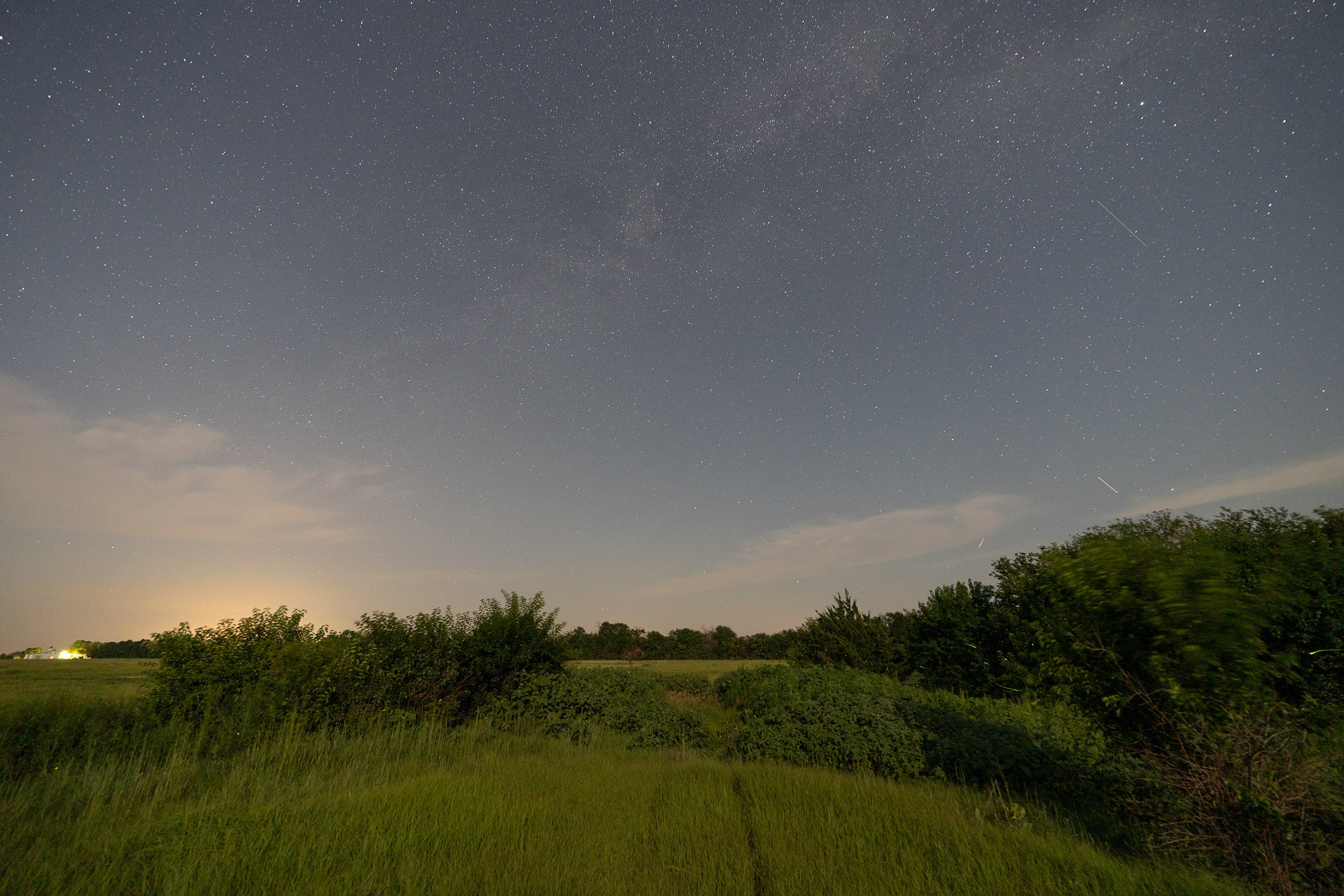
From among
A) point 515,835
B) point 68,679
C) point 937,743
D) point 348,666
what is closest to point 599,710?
point 348,666

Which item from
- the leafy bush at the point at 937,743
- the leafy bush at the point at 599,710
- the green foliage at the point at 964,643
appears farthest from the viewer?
the green foliage at the point at 964,643

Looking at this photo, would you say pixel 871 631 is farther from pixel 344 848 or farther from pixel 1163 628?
pixel 344 848

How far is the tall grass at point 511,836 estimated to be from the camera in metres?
5.02

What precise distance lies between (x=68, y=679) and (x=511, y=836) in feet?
90.2

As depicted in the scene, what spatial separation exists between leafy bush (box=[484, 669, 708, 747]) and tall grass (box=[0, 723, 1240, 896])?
245 inches

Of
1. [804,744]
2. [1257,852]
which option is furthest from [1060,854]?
[804,744]

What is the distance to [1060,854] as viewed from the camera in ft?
18.5

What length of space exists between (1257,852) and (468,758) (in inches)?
451

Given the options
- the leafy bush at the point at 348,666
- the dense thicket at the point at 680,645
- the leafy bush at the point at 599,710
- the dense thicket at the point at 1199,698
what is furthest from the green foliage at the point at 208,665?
the dense thicket at the point at 680,645

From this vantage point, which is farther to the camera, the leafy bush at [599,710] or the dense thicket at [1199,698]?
the leafy bush at [599,710]

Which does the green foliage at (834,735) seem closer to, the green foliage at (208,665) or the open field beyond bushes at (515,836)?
the open field beyond bushes at (515,836)

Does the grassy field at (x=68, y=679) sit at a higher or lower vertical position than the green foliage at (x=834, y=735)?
higher

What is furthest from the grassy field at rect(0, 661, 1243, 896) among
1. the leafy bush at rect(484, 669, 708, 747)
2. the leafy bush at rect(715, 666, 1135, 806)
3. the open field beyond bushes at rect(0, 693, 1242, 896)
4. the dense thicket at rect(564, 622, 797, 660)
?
the dense thicket at rect(564, 622, 797, 660)

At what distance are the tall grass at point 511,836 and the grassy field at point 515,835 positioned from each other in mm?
28
